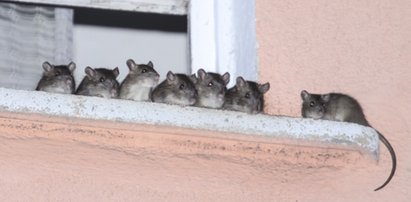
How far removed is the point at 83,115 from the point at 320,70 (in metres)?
1.00

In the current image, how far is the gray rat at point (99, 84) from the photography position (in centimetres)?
430

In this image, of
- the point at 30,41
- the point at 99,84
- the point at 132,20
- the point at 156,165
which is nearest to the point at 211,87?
the point at 99,84

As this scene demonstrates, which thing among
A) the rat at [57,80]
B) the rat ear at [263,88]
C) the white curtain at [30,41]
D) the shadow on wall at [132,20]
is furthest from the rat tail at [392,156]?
the shadow on wall at [132,20]

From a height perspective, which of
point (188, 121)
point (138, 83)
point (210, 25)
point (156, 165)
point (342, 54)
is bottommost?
point (156, 165)

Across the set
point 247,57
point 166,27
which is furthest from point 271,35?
point 166,27

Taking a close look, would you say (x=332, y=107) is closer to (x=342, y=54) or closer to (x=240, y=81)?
(x=342, y=54)

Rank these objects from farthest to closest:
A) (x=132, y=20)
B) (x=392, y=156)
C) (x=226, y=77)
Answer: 1. (x=132, y=20)
2. (x=226, y=77)
3. (x=392, y=156)

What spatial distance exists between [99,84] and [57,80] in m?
0.16

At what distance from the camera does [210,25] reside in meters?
4.46

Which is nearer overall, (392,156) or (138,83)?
(392,156)

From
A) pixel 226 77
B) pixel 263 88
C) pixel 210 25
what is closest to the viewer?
pixel 263 88

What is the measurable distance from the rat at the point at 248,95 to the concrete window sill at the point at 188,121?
201 millimetres

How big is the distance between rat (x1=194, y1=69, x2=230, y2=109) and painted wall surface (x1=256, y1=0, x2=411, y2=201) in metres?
0.17

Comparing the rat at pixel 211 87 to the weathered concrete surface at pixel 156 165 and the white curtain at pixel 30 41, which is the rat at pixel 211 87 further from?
the white curtain at pixel 30 41
